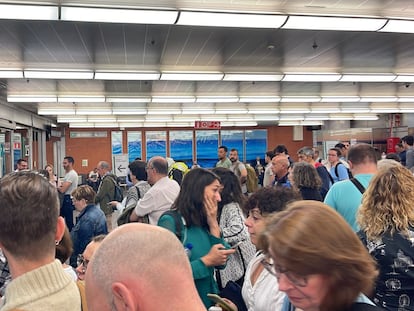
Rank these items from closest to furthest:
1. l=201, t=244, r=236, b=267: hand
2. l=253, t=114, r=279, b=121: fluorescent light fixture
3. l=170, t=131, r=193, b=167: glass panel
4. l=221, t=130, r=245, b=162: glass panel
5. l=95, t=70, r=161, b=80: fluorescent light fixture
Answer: l=201, t=244, r=236, b=267: hand < l=95, t=70, r=161, b=80: fluorescent light fixture < l=253, t=114, r=279, b=121: fluorescent light fixture < l=170, t=131, r=193, b=167: glass panel < l=221, t=130, r=245, b=162: glass panel

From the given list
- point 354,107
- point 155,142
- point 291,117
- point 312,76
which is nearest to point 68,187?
point 312,76

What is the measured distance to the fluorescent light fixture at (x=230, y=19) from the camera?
4305 mm

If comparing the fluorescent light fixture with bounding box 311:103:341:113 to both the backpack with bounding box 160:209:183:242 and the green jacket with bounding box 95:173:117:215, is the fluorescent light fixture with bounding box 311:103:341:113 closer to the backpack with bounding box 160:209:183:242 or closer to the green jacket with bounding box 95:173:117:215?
the green jacket with bounding box 95:173:117:215

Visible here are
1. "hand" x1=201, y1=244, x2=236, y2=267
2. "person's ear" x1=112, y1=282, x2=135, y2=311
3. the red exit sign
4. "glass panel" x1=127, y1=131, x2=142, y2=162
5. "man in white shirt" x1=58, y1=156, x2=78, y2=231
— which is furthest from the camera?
"glass panel" x1=127, y1=131, x2=142, y2=162

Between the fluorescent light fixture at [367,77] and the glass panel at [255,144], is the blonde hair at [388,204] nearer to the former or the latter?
the fluorescent light fixture at [367,77]

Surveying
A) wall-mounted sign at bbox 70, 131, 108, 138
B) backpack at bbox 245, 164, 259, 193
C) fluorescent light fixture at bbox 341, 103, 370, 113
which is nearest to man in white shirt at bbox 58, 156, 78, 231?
backpack at bbox 245, 164, 259, 193

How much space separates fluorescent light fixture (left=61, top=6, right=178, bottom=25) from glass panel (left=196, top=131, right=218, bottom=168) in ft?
50.4

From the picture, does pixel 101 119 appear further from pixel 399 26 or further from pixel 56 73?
pixel 399 26

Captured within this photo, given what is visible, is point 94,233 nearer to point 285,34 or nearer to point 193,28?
point 193,28

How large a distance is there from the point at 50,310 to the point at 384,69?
27.4 ft

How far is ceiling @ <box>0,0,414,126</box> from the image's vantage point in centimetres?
459

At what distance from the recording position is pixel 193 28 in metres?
5.34

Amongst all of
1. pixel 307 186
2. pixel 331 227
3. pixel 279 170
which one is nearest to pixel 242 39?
pixel 279 170

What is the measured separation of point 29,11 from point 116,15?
811 mm
